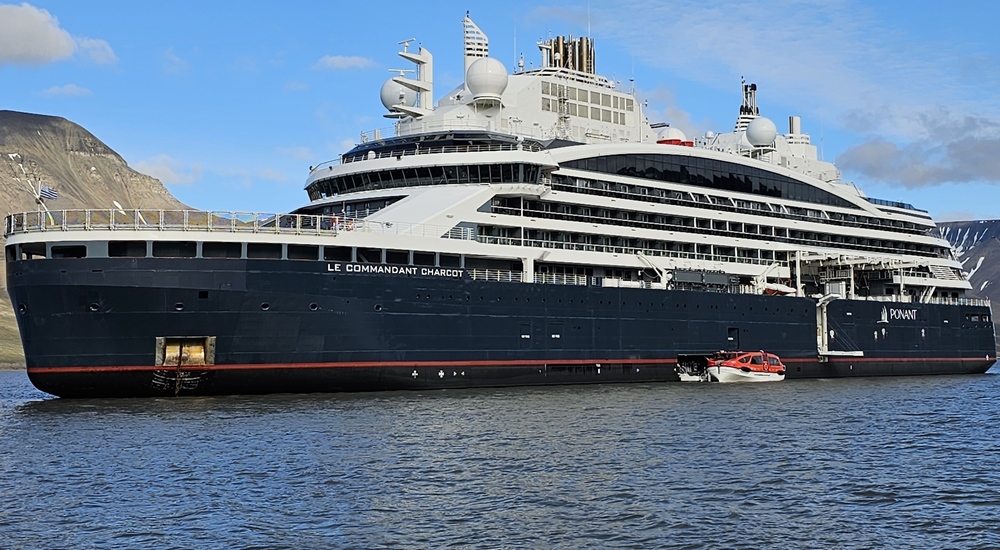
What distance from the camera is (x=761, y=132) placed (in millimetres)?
67812

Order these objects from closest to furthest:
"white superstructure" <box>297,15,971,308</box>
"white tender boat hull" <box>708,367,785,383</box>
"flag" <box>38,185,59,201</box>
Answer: "flag" <box>38,185,59,201</box>, "white superstructure" <box>297,15,971,308</box>, "white tender boat hull" <box>708,367,785,383</box>

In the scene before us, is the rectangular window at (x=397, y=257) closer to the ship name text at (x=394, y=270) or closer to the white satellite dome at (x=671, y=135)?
the ship name text at (x=394, y=270)

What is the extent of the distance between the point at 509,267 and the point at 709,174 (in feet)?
54.0

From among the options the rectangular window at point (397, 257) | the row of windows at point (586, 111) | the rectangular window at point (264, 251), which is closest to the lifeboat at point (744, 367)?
the row of windows at point (586, 111)

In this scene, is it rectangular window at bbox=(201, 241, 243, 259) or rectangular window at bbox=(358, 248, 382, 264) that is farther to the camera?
rectangular window at bbox=(358, 248, 382, 264)

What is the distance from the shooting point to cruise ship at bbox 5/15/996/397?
39.8 m

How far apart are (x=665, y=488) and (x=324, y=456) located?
8657 mm

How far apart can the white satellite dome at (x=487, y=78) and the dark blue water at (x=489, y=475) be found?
68.1 ft

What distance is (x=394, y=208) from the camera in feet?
160

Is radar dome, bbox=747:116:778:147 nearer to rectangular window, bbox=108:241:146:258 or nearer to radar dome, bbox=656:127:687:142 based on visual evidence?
radar dome, bbox=656:127:687:142

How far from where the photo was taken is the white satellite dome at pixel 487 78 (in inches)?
2157

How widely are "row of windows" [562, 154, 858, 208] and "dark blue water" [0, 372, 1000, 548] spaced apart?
Answer: 18.9 m

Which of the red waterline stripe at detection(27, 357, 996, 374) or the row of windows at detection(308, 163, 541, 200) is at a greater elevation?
the row of windows at detection(308, 163, 541, 200)

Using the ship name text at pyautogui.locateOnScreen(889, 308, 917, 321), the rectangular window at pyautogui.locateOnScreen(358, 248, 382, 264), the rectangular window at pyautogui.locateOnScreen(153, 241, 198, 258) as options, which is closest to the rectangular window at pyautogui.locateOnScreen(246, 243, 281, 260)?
the rectangular window at pyautogui.locateOnScreen(153, 241, 198, 258)
